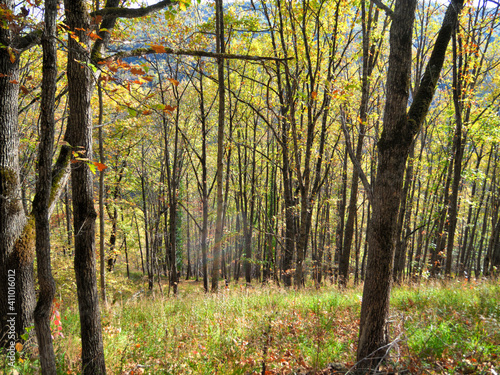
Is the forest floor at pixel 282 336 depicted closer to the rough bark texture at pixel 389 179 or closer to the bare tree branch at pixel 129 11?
the rough bark texture at pixel 389 179

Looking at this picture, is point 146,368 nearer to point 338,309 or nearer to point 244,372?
point 244,372

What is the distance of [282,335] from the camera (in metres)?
4.57

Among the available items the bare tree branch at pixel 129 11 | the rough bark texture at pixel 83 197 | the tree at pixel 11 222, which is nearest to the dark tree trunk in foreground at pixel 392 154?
the bare tree branch at pixel 129 11

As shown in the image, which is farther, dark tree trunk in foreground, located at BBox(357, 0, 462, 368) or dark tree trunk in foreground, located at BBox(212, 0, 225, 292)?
dark tree trunk in foreground, located at BBox(212, 0, 225, 292)

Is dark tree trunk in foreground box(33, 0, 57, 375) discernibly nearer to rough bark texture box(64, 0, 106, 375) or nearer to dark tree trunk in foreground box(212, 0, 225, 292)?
rough bark texture box(64, 0, 106, 375)

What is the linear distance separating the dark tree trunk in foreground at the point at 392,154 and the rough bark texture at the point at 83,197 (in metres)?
3.11

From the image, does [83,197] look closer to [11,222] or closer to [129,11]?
[11,222]

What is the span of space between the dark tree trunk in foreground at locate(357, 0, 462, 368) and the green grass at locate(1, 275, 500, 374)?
13.2 inches

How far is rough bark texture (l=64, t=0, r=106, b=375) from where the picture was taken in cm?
270

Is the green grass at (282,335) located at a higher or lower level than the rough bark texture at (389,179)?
→ lower

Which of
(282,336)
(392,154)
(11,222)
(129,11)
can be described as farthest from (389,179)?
(11,222)

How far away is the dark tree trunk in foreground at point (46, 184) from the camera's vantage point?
2.00 metres

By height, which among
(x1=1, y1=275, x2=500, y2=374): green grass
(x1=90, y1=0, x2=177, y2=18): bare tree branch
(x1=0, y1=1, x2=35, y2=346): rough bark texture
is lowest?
(x1=1, y1=275, x2=500, y2=374): green grass

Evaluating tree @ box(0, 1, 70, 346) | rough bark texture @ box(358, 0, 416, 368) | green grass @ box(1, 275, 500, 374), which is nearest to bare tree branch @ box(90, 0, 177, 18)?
tree @ box(0, 1, 70, 346)
